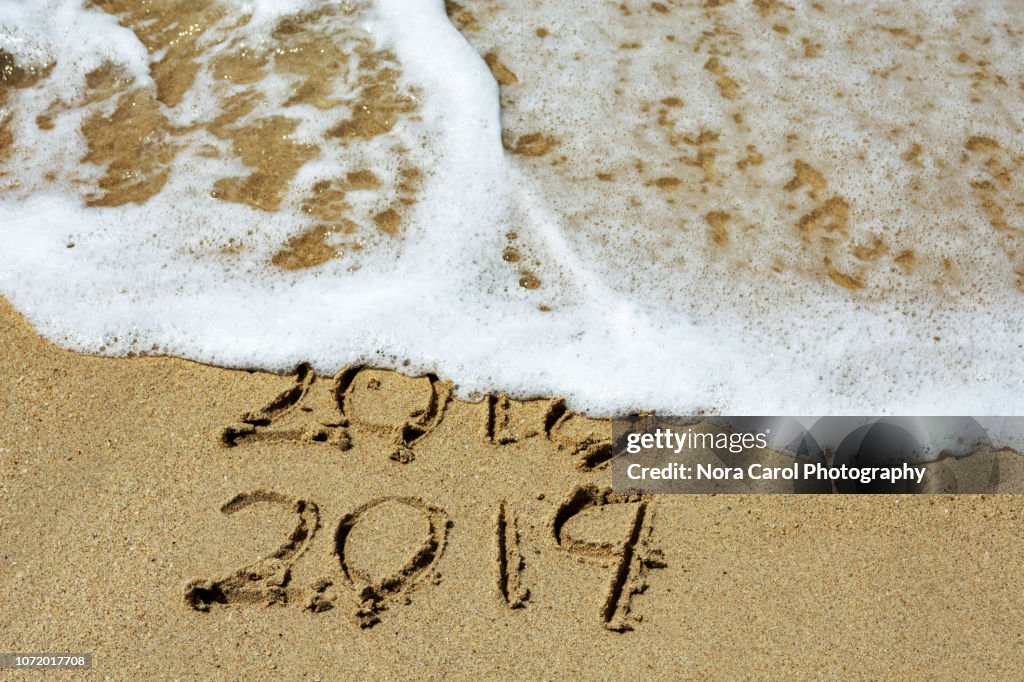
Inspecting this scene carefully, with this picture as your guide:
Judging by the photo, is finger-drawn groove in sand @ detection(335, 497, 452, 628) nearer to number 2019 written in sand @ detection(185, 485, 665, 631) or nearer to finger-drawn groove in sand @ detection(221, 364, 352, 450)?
number 2019 written in sand @ detection(185, 485, 665, 631)

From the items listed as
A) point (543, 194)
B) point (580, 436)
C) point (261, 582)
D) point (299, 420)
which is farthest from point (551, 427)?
point (543, 194)

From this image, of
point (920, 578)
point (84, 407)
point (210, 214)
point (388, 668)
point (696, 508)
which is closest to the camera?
point (388, 668)

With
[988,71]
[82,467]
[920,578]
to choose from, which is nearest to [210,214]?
[82,467]

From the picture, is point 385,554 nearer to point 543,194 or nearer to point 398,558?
point 398,558

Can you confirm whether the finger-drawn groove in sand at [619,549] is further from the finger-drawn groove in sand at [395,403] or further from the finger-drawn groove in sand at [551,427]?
the finger-drawn groove in sand at [395,403]

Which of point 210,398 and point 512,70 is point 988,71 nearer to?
point 512,70

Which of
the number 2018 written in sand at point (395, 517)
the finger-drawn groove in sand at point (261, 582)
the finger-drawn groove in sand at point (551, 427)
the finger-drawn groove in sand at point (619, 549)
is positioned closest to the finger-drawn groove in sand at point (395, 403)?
the number 2018 written in sand at point (395, 517)

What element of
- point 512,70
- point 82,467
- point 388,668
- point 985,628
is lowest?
point 985,628

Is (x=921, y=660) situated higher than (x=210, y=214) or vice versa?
(x=210, y=214)
